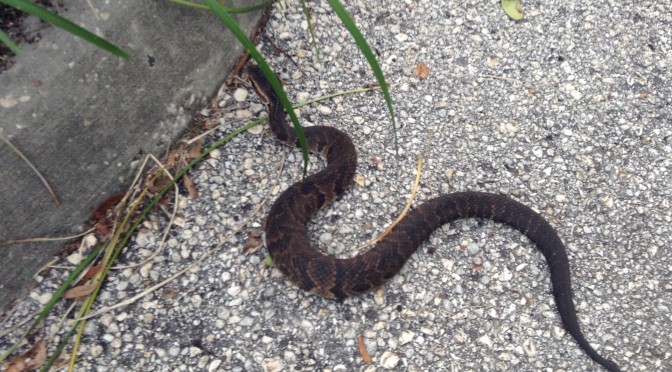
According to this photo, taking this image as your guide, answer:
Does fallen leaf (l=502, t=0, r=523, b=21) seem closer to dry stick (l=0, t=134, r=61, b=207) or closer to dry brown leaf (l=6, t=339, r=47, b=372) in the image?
dry stick (l=0, t=134, r=61, b=207)


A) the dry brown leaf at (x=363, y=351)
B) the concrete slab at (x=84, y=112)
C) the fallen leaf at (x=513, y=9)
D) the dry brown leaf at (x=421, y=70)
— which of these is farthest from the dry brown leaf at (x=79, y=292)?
the fallen leaf at (x=513, y=9)

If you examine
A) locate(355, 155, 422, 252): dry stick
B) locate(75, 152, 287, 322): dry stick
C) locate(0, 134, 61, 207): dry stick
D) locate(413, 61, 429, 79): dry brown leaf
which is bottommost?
locate(355, 155, 422, 252): dry stick

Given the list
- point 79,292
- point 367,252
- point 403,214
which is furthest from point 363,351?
point 79,292

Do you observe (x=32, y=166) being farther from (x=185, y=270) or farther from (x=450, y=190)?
(x=450, y=190)

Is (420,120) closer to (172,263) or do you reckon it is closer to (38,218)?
(172,263)

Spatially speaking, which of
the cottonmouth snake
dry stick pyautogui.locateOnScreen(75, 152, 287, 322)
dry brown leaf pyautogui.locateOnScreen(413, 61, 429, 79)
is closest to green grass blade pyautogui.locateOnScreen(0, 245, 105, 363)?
dry stick pyautogui.locateOnScreen(75, 152, 287, 322)

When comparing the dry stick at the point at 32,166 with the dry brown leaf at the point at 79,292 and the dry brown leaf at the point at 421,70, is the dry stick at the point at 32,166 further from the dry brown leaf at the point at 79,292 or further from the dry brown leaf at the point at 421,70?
the dry brown leaf at the point at 421,70

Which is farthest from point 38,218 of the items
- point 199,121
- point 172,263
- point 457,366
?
point 457,366
